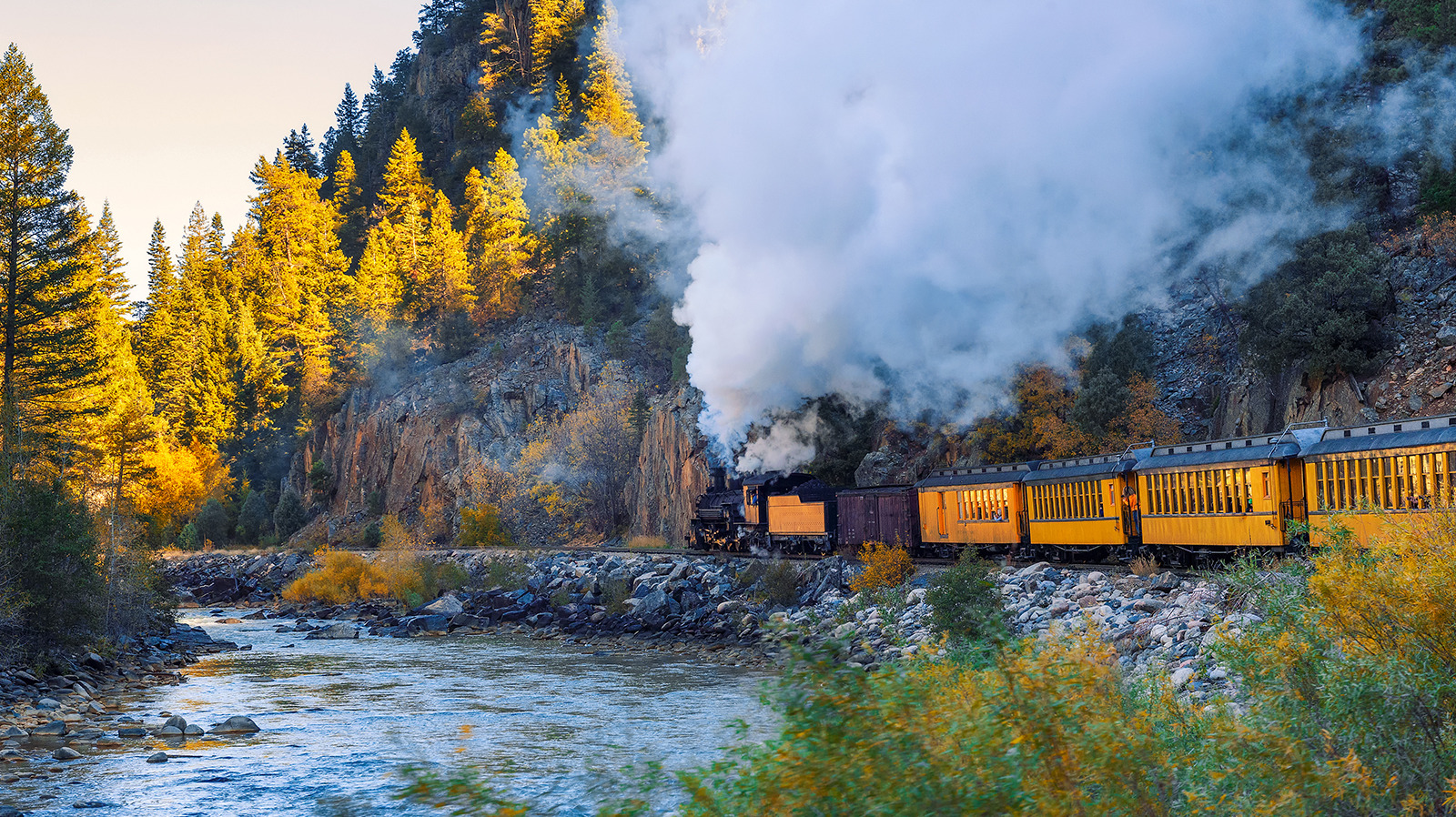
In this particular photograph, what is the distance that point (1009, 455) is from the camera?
4072 centimetres

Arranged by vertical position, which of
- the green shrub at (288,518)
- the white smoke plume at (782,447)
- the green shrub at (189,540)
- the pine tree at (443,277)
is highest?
the pine tree at (443,277)

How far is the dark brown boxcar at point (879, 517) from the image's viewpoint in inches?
1236

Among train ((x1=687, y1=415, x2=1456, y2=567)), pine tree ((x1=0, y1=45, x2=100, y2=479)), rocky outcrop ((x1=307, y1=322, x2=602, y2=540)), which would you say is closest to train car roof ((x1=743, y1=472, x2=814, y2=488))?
train ((x1=687, y1=415, x2=1456, y2=567))

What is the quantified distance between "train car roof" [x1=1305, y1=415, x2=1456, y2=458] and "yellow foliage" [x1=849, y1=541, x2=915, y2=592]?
11.4 meters

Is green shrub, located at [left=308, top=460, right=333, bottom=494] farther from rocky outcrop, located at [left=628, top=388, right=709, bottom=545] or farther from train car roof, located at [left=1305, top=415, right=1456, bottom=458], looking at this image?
train car roof, located at [left=1305, top=415, right=1456, bottom=458]

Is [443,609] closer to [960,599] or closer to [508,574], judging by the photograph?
[508,574]

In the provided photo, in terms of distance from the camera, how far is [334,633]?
3928cm

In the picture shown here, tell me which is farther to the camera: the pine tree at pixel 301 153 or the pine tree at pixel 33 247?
the pine tree at pixel 301 153

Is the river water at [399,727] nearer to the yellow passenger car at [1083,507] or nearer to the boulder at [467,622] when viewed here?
the boulder at [467,622]

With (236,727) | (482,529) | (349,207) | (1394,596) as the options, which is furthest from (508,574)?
(349,207)

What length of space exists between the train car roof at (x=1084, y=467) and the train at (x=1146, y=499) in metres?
0.05

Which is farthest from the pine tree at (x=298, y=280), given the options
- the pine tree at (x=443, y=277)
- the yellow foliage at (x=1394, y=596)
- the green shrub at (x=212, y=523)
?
the yellow foliage at (x=1394, y=596)

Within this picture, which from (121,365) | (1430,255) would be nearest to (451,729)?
(1430,255)

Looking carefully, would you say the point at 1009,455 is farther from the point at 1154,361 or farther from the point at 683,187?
the point at 683,187
